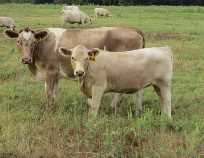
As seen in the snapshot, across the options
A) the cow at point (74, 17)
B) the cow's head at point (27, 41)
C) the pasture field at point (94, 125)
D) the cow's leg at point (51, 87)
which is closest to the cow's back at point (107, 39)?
the cow's head at point (27, 41)

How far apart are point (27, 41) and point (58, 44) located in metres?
0.70

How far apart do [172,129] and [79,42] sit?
3.08 m

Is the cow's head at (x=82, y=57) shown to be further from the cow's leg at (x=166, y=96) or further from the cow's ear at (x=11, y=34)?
the cow's ear at (x=11, y=34)

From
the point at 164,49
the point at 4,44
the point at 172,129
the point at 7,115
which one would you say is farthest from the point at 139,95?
the point at 4,44

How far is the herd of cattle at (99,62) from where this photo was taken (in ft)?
29.7

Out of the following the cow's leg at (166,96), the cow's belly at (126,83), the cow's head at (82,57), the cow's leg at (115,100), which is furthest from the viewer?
the cow's leg at (115,100)

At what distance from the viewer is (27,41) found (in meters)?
10.1

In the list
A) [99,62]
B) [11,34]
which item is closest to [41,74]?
[11,34]

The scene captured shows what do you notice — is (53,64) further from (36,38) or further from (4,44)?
(4,44)

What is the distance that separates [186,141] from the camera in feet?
24.0

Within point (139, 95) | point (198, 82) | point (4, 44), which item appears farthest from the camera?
point (4, 44)

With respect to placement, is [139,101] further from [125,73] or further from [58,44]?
[58,44]

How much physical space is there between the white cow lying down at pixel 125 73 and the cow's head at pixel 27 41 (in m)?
0.98

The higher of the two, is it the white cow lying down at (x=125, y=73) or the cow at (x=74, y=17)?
the white cow lying down at (x=125, y=73)
